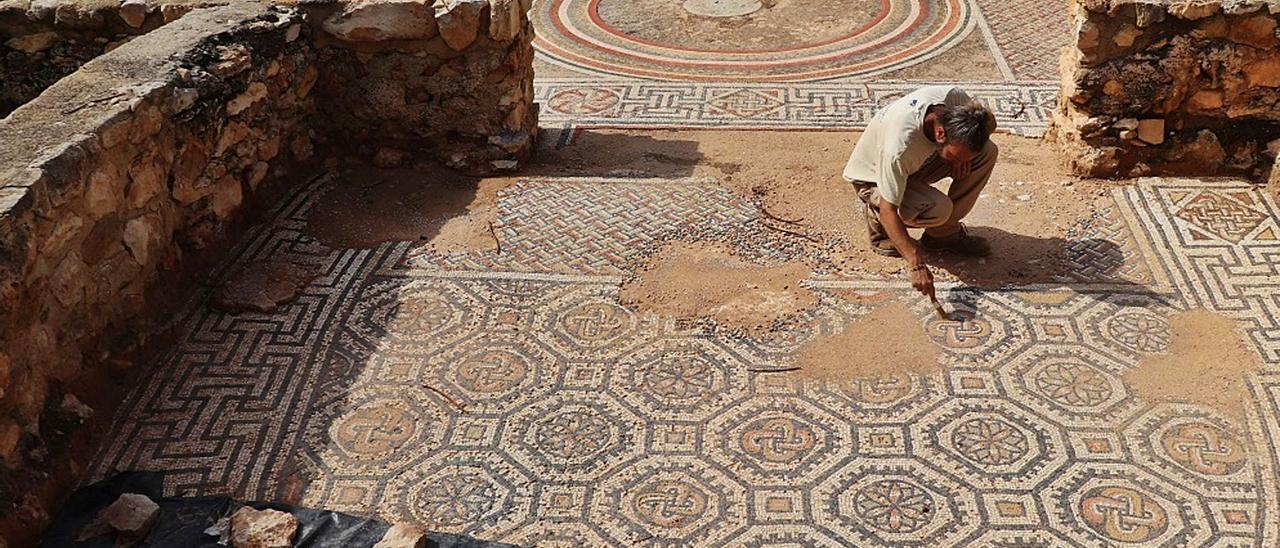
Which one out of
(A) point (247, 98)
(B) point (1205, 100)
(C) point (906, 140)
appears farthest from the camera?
(B) point (1205, 100)

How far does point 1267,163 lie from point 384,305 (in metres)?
3.64

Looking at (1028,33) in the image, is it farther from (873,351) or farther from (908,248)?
(873,351)

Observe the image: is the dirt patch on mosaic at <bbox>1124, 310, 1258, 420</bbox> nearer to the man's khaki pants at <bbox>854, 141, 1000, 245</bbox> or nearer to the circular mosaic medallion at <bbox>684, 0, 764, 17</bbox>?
the man's khaki pants at <bbox>854, 141, 1000, 245</bbox>

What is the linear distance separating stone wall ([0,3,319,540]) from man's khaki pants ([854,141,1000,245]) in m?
2.42

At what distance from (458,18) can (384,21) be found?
0.33m

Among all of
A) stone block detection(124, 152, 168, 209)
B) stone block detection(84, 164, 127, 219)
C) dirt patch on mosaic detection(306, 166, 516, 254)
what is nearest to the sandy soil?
dirt patch on mosaic detection(306, 166, 516, 254)

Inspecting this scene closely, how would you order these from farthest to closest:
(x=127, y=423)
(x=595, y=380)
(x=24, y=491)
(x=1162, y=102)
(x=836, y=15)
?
(x=836, y=15), (x=1162, y=102), (x=595, y=380), (x=127, y=423), (x=24, y=491)

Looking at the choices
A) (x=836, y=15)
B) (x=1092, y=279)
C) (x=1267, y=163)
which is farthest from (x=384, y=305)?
(x=836, y=15)

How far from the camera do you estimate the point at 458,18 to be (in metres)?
4.36

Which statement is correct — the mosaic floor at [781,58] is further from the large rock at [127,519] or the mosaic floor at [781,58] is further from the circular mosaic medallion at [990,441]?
the large rock at [127,519]

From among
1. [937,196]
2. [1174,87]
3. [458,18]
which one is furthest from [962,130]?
[458,18]

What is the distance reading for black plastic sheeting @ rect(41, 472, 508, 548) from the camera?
2.63 metres

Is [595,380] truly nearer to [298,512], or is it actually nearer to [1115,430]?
[298,512]

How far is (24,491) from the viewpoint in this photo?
8.70 feet
